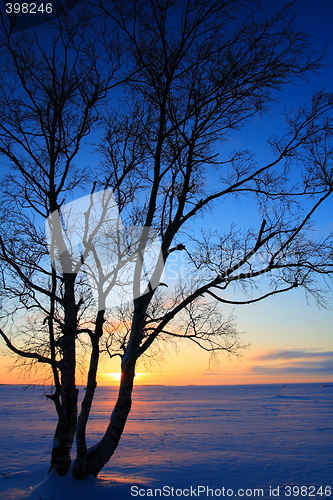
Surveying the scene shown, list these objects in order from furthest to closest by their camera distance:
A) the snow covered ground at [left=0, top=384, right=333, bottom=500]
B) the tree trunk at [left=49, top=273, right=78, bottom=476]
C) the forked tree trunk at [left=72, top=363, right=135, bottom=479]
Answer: the snow covered ground at [left=0, top=384, right=333, bottom=500] → the tree trunk at [left=49, top=273, right=78, bottom=476] → the forked tree trunk at [left=72, top=363, right=135, bottom=479]

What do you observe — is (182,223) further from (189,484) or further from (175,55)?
(189,484)

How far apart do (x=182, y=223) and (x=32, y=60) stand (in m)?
4.47

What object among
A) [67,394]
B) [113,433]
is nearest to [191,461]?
[113,433]

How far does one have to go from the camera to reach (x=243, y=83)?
6.55 meters

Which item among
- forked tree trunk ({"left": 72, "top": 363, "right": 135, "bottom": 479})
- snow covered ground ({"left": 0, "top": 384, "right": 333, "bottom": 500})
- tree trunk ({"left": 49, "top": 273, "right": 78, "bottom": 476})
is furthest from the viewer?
snow covered ground ({"left": 0, "top": 384, "right": 333, "bottom": 500})

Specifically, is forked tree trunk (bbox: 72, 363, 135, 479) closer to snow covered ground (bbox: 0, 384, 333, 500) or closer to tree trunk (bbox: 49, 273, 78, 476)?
snow covered ground (bbox: 0, 384, 333, 500)

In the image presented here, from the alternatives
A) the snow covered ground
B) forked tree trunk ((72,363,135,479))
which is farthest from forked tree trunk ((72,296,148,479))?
the snow covered ground

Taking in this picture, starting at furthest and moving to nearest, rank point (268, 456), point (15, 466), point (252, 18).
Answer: point (268, 456), point (15, 466), point (252, 18)

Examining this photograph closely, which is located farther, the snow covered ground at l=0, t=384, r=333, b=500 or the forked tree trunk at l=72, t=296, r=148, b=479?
the snow covered ground at l=0, t=384, r=333, b=500

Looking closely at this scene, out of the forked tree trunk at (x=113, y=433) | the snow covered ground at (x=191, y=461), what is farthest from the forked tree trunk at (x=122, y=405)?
the snow covered ground at (x=191, y=461)

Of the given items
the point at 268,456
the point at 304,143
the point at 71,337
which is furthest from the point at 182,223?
the point at 268,456

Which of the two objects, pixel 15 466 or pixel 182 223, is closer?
pixel 182 223

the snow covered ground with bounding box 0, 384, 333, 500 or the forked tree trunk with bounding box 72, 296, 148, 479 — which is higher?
the forked tree trunk with bounding box 72, 296, 148, 479

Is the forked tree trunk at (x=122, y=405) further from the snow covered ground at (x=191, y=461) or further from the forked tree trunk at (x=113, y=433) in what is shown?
the snow covered ground at (x=191, y=461)
